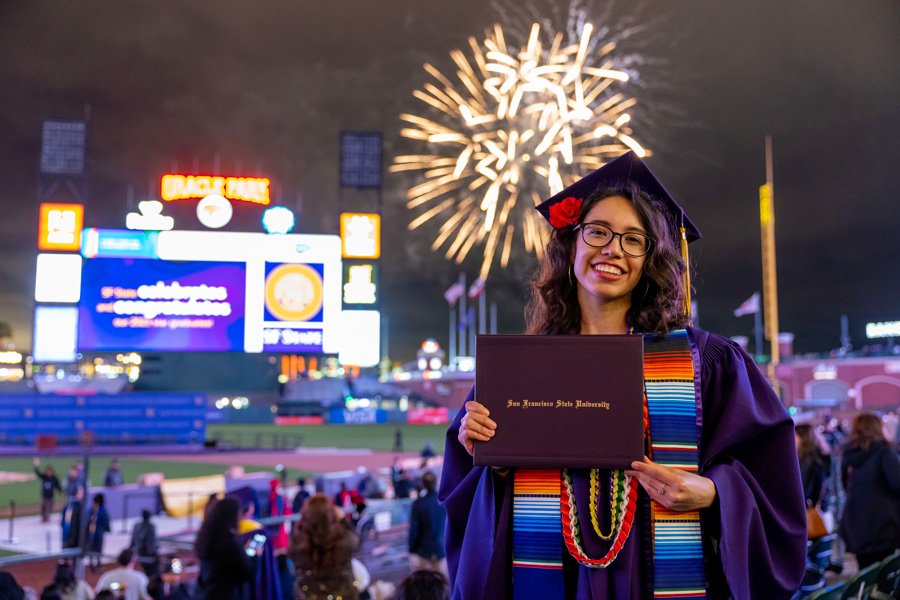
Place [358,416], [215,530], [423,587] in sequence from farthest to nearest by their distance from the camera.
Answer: [358,416]
[215,530]
[423,587]

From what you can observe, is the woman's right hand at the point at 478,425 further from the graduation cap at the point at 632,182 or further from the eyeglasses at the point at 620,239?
the graduation cap at the point at 632,182

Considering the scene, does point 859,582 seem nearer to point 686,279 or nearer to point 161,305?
point 686,279

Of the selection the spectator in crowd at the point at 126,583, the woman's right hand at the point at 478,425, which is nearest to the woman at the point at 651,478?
the woman's right hand at the point at 478,425

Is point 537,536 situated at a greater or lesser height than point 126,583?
greater

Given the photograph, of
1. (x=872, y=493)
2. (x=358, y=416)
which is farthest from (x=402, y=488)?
(x=358, y=416)

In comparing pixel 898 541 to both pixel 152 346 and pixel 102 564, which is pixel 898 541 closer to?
pixel 102 564

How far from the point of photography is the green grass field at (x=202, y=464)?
67.8 ft

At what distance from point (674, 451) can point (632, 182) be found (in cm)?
89

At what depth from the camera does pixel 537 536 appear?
2018 millimetres

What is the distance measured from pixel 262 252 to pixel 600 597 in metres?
13.7

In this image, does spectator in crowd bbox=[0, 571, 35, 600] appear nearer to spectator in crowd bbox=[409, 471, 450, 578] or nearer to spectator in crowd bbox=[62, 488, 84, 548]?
spectator in crowd bbox=[409, 471, 450, 578]

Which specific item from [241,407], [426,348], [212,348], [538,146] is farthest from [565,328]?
[426,348]

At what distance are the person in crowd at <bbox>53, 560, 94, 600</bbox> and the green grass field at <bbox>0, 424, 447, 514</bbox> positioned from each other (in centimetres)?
1177

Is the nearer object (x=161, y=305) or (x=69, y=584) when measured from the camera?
(x=69, y=584)
